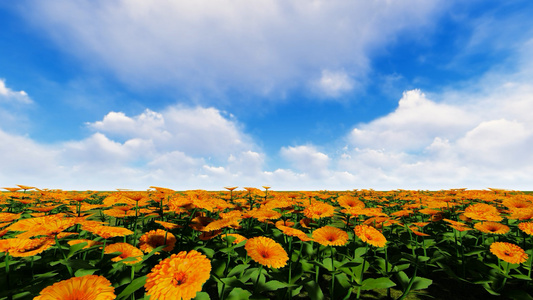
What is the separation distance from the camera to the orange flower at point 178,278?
1.15 meters

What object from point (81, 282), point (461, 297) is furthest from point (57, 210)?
point (461, 297)

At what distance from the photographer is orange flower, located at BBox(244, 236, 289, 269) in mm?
1682

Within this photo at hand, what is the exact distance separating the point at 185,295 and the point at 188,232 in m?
2.26

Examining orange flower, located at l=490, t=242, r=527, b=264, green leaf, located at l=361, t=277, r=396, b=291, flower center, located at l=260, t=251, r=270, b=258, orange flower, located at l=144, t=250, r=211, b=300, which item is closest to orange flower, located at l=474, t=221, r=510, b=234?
orange flower, located at l=490, t=242, r=527, b=264

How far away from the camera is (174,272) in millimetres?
1249

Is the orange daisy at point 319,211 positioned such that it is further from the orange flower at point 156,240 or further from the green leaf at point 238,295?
the orange flower at point 156,240

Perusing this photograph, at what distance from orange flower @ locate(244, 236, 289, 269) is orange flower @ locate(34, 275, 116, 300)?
0.92m

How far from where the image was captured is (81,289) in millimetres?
1088

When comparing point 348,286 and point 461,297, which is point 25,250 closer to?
point 348,286

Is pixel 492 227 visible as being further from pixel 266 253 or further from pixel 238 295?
pixel 238 295

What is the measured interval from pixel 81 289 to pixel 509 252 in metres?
4.02

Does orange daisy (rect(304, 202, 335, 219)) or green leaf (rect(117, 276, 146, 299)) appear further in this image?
orange daisy (rect(304, 202, 335, 219))

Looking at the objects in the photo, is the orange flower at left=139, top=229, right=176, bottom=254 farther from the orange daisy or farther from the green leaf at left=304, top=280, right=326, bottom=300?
the orange daisy

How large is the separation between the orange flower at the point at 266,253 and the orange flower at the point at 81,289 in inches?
36.0
